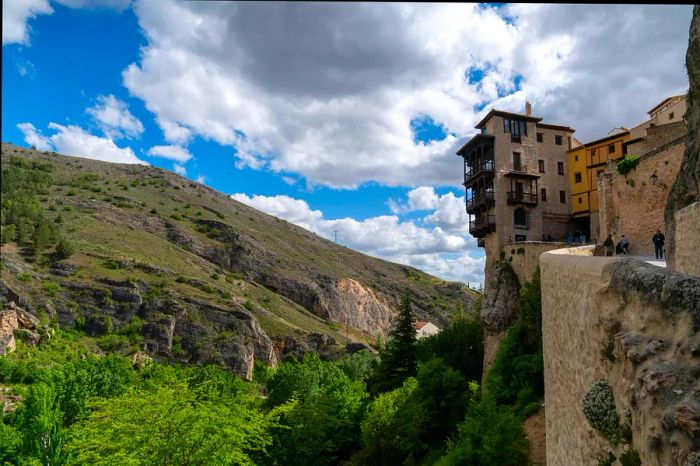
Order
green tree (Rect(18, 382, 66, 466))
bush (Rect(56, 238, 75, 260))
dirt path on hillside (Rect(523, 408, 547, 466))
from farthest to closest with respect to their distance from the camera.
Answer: bush (Rect(56, 238, 75, 260)) < green tree (Rect(18, 382, 66, 466)) < dirt path on hillside (Rect(523, 408, 547, 466))

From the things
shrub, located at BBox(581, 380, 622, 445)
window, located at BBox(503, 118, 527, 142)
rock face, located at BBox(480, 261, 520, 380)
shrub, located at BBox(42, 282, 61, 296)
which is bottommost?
shrub, located at BBox(581, 380, 622, 445)

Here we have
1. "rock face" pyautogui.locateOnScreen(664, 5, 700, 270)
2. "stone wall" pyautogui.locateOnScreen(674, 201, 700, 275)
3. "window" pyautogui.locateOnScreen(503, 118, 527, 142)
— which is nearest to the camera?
"stone wall" pyautogui.locateOnScreen(674, 201, 700, 275)

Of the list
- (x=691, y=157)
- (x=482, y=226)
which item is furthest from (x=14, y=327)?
(x=691, y=157)

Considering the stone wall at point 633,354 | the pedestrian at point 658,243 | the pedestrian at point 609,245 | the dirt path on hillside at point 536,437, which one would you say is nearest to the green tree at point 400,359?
the pedestrian at point 609,245

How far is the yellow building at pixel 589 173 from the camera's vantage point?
36.5 meters

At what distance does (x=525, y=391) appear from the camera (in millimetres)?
20891

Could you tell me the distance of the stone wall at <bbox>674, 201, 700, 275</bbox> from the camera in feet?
26.4

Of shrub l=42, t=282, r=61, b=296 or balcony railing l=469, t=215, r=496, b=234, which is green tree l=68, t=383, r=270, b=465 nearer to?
balcony railing l=469, t=215, r=496, b=234

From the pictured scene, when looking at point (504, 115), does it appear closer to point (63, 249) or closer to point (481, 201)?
point (481, 201)

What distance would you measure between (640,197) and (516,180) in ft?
30.8

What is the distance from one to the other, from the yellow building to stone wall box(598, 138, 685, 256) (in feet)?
23.0

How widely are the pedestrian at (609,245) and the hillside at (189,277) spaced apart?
1891 inches

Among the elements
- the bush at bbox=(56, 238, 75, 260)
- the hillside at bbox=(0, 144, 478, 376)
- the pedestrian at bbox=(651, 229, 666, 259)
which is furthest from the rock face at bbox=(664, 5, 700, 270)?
the bush at bbox=(56, 238, 75, 260)

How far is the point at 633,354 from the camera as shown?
17.2ft
